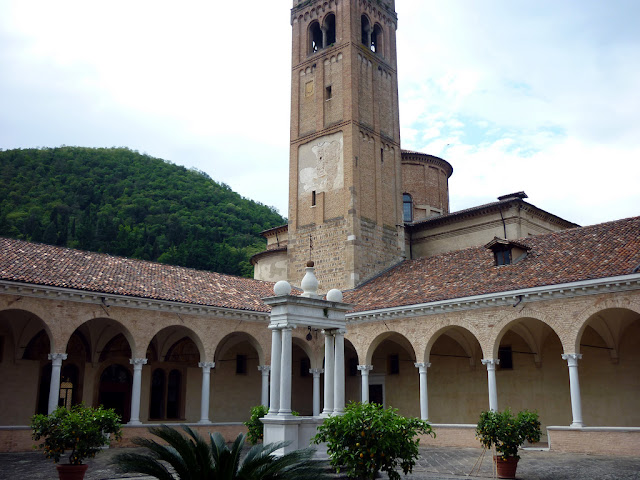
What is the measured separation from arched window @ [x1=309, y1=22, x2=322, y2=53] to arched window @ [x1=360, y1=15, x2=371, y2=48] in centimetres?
205

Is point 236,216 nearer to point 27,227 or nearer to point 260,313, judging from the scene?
point 27,227

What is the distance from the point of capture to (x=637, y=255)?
56.2 ft

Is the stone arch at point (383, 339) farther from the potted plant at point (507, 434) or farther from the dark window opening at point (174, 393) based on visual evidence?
the potted plant at point (507, 434)

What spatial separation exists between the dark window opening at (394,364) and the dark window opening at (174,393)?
818cm

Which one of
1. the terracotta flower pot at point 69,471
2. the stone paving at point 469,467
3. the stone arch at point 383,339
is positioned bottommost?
the stone paving at point 469,467

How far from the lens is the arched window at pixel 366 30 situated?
29.2 metres

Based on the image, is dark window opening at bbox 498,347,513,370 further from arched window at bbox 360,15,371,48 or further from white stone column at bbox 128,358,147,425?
arched window at bbox 360,15,371,48

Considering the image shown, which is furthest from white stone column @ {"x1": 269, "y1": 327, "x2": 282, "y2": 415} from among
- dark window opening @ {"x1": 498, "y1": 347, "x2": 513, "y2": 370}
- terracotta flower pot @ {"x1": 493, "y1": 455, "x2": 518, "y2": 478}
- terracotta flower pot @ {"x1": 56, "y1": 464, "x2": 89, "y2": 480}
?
dark window opening @ {"x1": 498, "y1": 347, "x2": 513, "y2": 370}

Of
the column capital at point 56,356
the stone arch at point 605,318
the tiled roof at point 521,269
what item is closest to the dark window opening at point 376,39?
the tiled roof at point 521,269

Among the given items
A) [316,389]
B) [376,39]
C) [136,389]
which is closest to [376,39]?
[376,39]

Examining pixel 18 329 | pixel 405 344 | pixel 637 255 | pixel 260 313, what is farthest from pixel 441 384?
pixel 18 329

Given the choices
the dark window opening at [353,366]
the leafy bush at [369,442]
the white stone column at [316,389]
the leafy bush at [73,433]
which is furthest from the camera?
the dark window opening at [353,366]

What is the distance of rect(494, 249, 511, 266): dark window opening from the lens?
2073 centimetres

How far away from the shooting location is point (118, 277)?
2042cm
